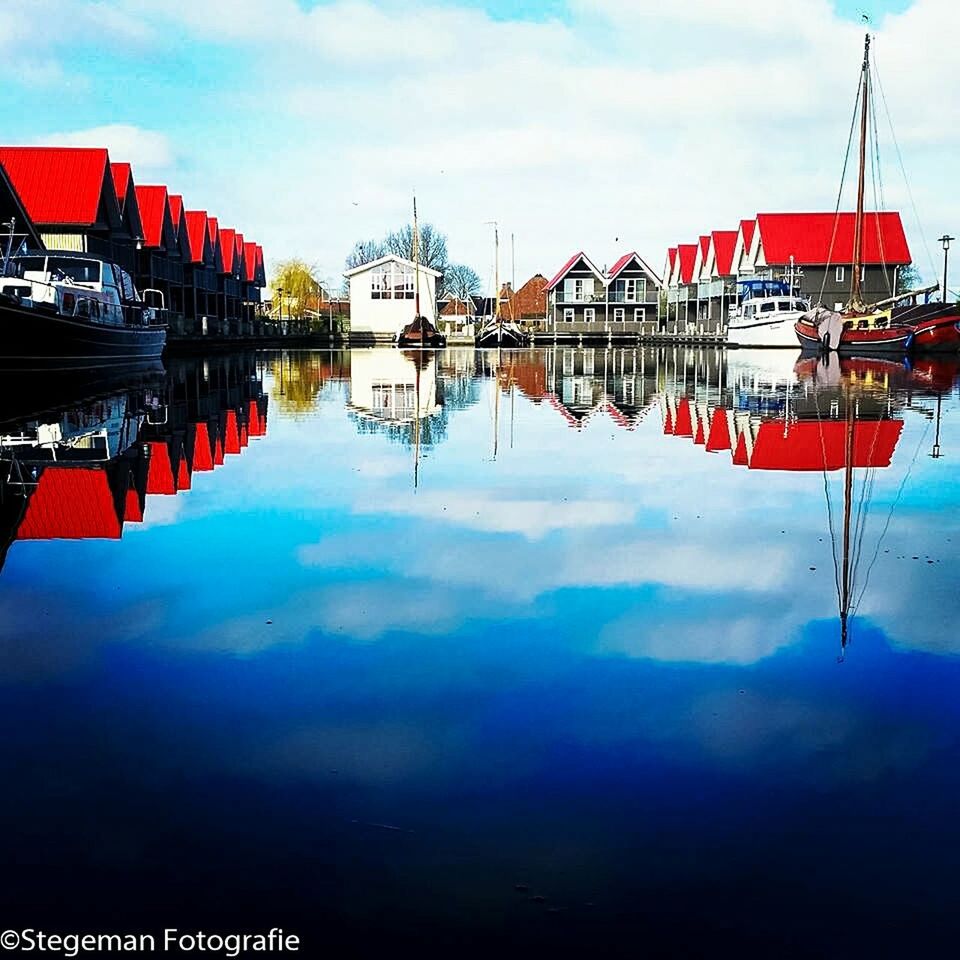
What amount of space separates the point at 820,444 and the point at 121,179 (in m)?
39.6

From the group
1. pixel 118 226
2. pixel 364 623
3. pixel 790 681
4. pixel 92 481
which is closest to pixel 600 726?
pixel 790 681

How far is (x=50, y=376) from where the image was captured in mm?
22641

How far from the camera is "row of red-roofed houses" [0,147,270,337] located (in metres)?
39.4

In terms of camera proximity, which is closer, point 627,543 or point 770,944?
point 770,944

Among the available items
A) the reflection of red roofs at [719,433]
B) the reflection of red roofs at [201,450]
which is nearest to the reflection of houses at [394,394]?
the reflection of red roofs at [201,450]

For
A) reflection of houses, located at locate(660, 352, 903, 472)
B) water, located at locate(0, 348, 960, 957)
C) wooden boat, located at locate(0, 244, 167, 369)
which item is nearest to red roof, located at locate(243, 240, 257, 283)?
wooden boat, located at locate(0, 244, 167, 369)

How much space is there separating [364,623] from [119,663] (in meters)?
1.10

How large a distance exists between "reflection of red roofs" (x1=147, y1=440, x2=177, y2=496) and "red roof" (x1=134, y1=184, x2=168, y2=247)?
4309 cm

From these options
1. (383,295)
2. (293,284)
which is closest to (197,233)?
(383,295)

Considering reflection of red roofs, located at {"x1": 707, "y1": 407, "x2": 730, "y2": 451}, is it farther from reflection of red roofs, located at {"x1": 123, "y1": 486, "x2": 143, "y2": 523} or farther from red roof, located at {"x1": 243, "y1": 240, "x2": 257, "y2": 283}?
red roof, located at {"x1": 243, "y1": 240, "x2": 257, "y2": 283}

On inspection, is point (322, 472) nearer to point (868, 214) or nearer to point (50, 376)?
point (50, 376)

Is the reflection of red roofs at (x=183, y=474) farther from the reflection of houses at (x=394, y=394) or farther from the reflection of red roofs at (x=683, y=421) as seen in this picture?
the reflection of red roofs at (x=683, y=421)

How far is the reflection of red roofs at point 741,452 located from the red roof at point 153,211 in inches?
1723

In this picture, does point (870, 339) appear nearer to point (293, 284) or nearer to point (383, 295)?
point (383, 295)
